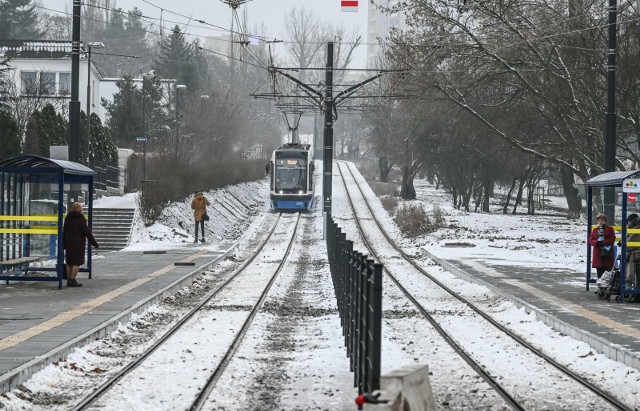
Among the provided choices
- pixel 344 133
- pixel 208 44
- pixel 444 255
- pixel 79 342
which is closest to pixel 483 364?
pixel 79 342

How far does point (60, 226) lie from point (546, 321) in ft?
28.3

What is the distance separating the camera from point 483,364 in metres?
13.0

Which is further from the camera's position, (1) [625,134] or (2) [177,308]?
(1) [625,134]

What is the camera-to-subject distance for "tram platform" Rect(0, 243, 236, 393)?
12.0 meters

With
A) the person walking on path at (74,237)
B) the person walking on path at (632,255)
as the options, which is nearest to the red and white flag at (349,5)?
the person walking on path at (74,237)

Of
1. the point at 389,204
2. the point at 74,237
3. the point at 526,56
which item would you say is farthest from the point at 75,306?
the point at 389,204

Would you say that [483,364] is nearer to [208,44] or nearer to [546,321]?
[546,321]

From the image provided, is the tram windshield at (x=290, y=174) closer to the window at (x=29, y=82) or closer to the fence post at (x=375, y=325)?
the window at (x=29, y=82)

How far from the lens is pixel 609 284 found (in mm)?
19375

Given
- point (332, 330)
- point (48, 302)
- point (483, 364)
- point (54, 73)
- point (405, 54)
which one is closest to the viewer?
point (483, 364)

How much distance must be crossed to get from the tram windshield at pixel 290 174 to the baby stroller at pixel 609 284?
37705 millimetres

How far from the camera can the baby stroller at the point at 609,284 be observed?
19.3 metres

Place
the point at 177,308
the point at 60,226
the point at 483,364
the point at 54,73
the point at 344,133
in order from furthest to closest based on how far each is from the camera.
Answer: the point at 344,133
the point at 54,73
the point at 60,226
the point at 177,308
the point at 483,364

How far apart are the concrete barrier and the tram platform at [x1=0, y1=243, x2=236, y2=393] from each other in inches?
144
